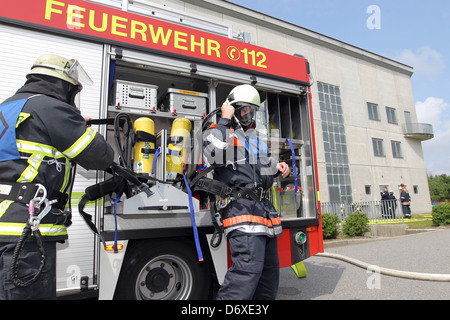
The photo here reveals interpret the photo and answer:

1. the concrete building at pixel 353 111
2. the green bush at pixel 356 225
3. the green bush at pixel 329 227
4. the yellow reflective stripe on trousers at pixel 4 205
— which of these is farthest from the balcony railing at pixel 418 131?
the yellow reflective stripe on trousers at pixel 4 205

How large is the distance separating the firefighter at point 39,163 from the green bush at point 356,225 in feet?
26.9

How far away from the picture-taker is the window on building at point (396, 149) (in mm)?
23031

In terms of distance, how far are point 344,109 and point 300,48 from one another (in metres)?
5.28

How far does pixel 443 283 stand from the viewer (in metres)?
3.56

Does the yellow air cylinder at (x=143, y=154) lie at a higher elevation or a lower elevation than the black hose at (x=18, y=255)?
higher

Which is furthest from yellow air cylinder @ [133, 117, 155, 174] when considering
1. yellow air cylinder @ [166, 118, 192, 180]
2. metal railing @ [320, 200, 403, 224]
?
metal railing @ [320, 200, 403, 224]

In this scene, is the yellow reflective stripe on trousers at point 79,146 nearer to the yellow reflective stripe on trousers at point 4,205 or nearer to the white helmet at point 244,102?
the yellow reflective stripe on trousers at point 4,205

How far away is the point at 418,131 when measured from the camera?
2409 centimetres

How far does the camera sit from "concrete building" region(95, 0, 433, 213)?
17.8m

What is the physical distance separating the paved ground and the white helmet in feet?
7.15

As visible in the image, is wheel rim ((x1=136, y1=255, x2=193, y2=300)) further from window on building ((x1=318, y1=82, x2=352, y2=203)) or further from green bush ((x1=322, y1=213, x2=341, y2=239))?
window on building ((x1=318, y1=82, x2=352, y2=203))

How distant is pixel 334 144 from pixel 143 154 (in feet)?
61.1
